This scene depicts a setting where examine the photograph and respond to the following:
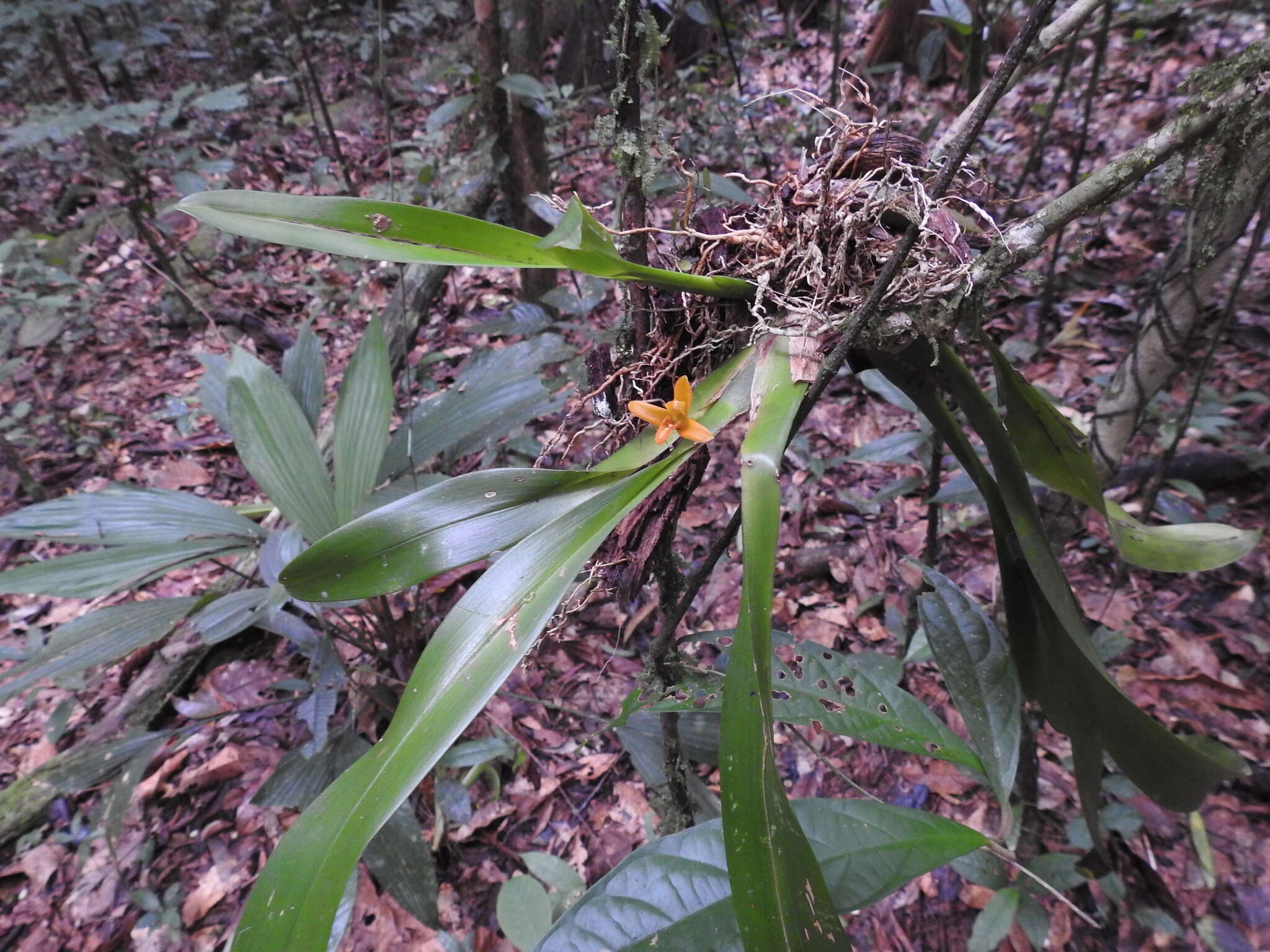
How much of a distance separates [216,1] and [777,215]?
4741 mm

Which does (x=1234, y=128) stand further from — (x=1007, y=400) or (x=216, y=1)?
(x=216, y=1)

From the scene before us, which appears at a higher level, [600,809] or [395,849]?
[395,849]

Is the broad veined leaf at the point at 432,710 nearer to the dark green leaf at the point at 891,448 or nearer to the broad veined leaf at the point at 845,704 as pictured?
the broad veined leaf at the point at 845,704

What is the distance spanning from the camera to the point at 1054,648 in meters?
0.68

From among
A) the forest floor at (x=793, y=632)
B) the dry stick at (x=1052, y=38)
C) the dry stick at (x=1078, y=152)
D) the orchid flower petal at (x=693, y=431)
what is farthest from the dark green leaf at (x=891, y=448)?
the orchid flower petal at (x=693, y=431)

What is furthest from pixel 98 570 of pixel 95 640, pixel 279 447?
pixel 279 447

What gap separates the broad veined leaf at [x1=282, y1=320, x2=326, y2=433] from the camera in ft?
4.39

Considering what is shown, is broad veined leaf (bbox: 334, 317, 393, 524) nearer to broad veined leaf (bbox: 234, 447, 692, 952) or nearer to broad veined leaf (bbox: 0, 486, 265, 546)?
broad veined leaf (bbox: 0, 486, 265, 546)

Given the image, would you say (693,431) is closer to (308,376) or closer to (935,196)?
(935,196)

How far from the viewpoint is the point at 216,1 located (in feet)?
12.1

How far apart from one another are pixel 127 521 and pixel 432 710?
102 centimetres

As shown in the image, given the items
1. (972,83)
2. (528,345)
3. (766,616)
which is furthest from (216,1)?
(766,616)

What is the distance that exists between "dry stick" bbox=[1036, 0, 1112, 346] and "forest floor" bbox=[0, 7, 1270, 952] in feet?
0.41

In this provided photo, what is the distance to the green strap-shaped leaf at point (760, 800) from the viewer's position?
16.3 inches
